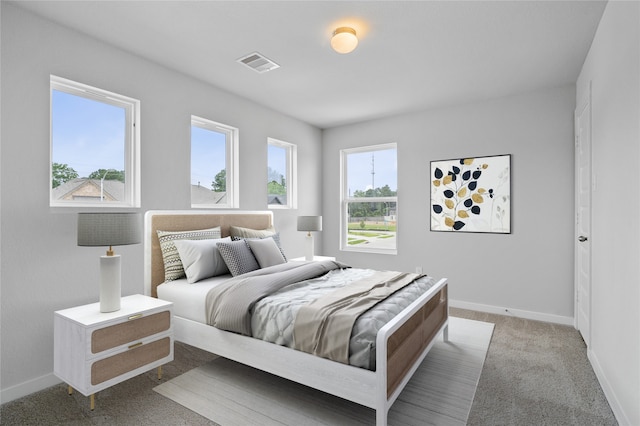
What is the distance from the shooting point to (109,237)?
7.24ft

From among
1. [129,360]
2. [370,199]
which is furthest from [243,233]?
[370,199]

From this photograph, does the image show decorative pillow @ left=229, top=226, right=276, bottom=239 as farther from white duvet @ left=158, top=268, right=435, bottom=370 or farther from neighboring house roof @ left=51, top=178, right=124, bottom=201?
neighboring house roof @ left=51, top=178, right=124, bottom=201

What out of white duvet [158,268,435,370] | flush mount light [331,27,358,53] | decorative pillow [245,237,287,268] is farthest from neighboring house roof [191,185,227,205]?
flush mount light [331,27,358,53]

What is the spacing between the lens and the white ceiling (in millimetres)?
2354

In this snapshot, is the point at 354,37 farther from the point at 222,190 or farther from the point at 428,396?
the point at 428,396

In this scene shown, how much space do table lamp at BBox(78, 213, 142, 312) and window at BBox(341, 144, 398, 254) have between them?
3562mm

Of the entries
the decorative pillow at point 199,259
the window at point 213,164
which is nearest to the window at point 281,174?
the window at point 213,164

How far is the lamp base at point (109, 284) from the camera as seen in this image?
229cm

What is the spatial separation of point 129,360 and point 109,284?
53cm

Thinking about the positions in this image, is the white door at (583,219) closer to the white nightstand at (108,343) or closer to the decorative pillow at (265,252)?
the decorative pillow at (265,252)

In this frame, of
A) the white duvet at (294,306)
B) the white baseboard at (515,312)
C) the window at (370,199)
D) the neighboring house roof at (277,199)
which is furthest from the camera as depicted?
the window at (370,199)

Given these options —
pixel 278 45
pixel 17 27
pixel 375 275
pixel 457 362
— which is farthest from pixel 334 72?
pixel 457 362

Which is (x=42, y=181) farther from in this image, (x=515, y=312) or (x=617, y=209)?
(x=515, y=312)

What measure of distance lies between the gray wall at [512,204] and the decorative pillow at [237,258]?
8.20 feet
